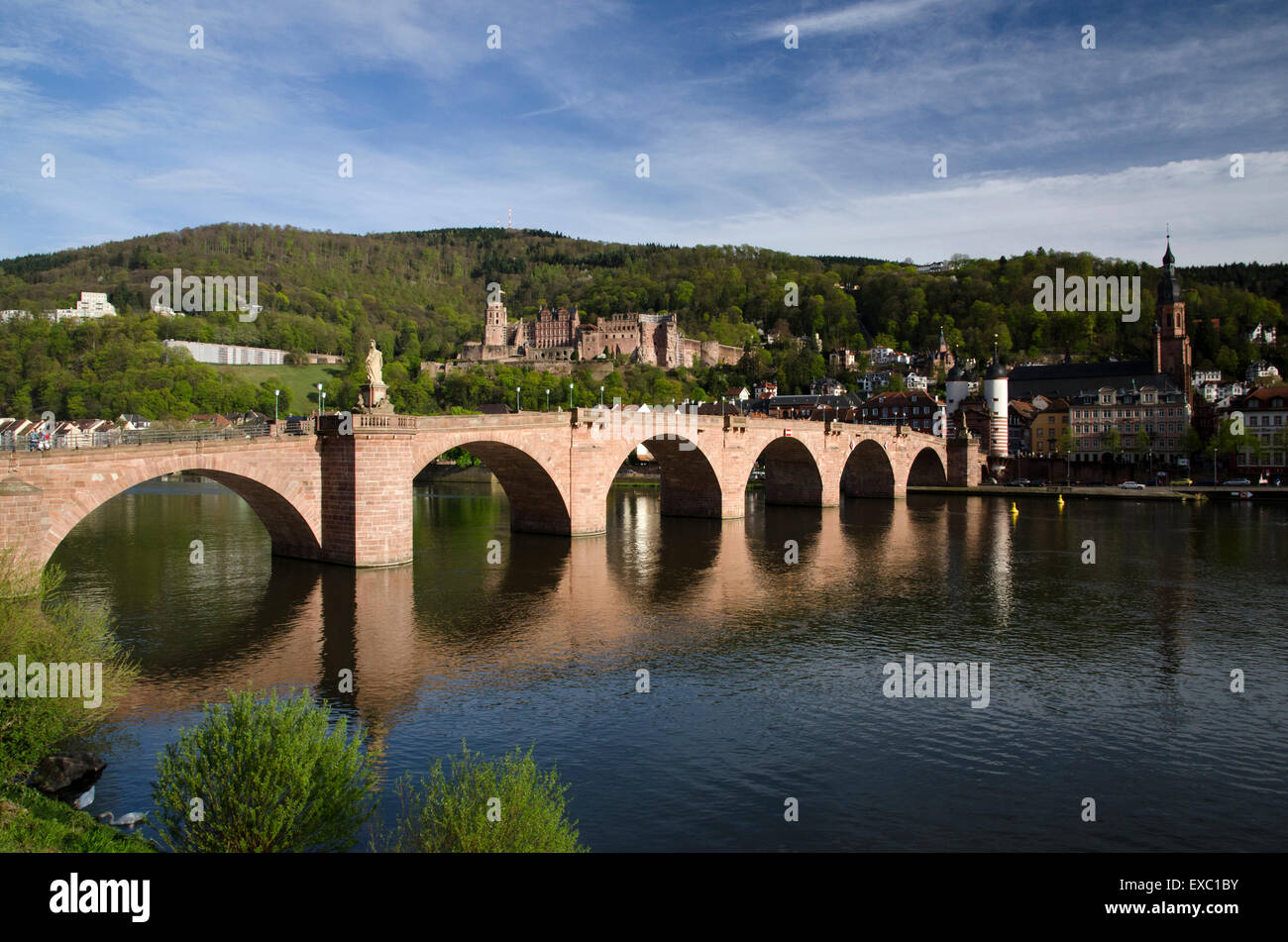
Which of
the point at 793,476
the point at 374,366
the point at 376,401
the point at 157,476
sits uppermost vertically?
the point at 374,366

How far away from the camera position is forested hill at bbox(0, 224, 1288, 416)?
9412 centimetres

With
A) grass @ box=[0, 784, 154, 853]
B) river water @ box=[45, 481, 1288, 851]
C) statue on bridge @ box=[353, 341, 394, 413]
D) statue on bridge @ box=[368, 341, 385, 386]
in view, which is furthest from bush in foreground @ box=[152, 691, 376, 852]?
statue on bridge @ box=[353, 341, 394, 413]

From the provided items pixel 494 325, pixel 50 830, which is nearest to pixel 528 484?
pixel 50 830

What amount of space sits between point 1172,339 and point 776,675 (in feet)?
319

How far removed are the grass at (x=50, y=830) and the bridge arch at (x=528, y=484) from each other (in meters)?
25.0

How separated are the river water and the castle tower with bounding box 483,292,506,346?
114 meters

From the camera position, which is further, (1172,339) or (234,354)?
(234,354)

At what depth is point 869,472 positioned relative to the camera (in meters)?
73.8

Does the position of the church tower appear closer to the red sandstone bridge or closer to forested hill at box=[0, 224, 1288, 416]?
forested hill at box=[0, 224, 1288, 416]

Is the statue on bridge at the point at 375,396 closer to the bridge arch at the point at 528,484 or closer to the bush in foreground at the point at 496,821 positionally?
the bridge arch at the point at 528,484

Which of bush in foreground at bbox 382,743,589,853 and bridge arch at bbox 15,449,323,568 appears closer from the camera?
bush in foreground at bbox 382,743,589,853

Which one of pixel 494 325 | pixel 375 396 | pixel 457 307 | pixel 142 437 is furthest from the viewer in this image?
pixel 457 307

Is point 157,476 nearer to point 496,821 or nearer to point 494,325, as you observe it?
point 496,821
